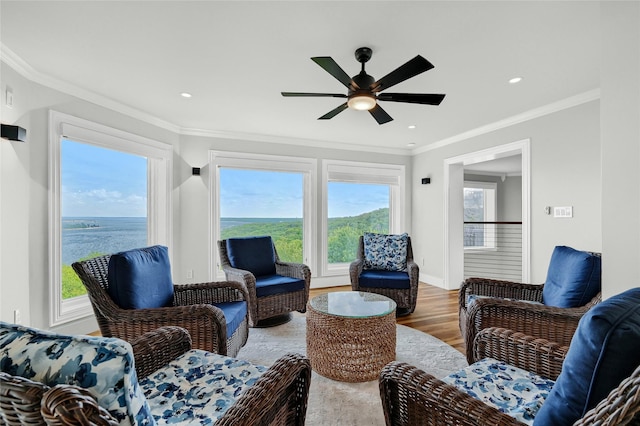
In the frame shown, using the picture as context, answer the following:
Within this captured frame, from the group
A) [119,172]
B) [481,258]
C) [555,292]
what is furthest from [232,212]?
[481,258]

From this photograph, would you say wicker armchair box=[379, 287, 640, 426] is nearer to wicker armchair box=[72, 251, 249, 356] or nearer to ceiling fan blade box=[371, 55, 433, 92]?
wicker armchair box=[72, 251, 249, 356]

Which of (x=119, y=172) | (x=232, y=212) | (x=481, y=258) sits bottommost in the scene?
(x=481, y=258)

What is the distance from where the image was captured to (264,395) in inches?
38.4

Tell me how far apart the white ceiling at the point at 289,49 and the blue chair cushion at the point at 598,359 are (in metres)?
1.78

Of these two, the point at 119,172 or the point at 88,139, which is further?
the point at 119,172

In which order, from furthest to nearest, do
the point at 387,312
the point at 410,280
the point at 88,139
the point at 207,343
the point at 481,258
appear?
the point at 481,258, the point at 410,280, the point at 88,139, the point at 387,312, the point at 207,343

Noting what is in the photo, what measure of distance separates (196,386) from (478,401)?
108 centimetres

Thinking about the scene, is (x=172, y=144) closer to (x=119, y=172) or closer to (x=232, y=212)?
(x=119, y=172)

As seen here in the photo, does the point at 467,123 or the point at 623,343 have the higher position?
the point at 467,123

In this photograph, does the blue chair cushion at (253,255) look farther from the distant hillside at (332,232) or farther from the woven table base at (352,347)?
the woven table base at (352,347)

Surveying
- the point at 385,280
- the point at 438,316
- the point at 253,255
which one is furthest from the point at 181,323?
the point at 438,316

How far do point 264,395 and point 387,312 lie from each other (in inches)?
55.4

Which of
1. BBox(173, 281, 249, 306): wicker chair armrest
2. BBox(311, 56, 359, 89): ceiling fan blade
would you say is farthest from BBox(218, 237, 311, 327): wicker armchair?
BBox(311, 56, 359, 89): ceiling fan blade

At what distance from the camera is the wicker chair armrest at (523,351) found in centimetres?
127
